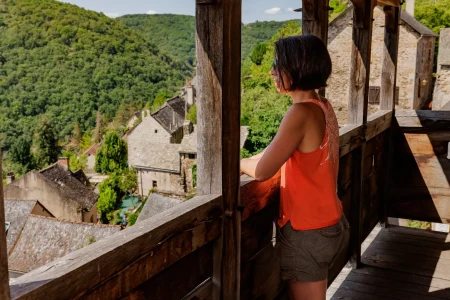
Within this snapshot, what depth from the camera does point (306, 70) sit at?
190cm

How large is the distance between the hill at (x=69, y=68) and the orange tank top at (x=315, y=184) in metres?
1.17

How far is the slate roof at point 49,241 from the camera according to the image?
17453 mm

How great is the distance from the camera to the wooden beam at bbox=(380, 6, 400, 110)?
14.6ft

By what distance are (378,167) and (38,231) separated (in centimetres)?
1682

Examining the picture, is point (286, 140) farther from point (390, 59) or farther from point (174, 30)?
point (174, 30)

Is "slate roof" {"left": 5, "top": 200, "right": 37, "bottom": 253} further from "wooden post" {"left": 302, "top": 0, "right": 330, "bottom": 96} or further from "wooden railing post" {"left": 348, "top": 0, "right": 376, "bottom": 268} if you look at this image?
"wooden post" {"left": 302, "top": 0, "right": 330, "bottom": 96}

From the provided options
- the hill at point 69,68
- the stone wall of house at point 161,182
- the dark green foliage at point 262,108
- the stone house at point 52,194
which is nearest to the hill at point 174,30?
the hill at point 69,68

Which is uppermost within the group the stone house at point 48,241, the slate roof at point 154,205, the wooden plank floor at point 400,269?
the wooden plank floor at point 400,269

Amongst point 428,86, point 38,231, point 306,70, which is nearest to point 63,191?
point 38,231

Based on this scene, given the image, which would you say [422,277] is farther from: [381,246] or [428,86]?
[428,86]

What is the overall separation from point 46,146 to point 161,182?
20.9m

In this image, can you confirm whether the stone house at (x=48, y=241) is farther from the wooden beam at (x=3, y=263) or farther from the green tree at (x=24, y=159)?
the green tree at (x=24, y=159)

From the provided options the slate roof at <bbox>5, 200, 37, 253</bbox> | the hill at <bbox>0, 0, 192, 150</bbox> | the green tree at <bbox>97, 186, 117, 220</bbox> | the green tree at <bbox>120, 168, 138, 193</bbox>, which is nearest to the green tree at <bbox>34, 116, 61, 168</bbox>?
the hill at <bbox>0, 0, 192, 150</bbox>

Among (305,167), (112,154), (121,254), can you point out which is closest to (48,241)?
(305,167)
